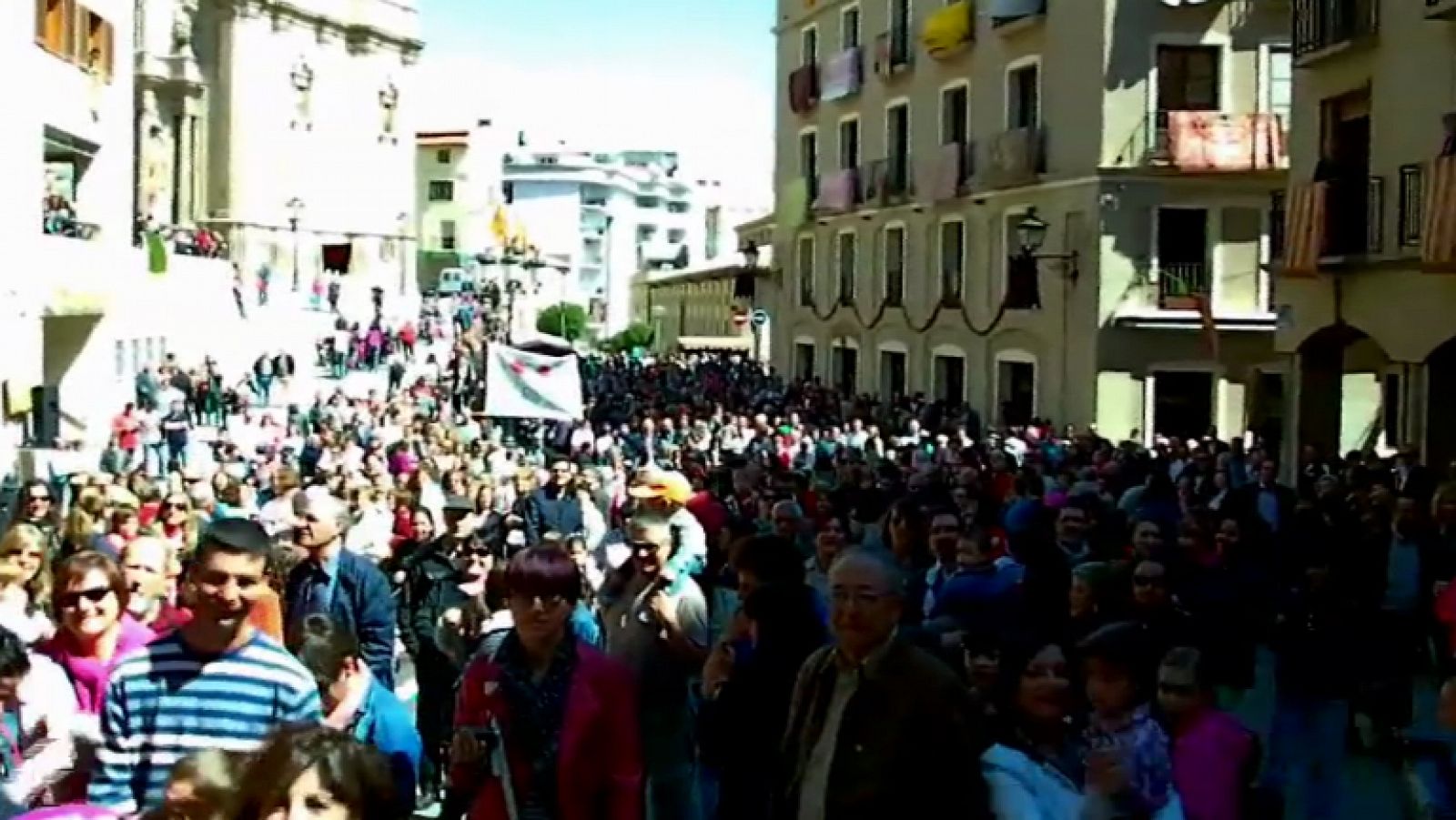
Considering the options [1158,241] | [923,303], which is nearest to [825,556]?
[1158,241]

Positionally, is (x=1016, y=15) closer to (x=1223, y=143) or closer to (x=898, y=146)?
(x=1223, y=143)

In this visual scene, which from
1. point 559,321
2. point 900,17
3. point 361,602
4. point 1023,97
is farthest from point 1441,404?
point 559,321

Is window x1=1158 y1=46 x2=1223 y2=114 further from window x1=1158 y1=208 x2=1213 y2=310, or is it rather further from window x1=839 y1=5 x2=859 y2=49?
window x1=839 y1=5 x2=859 y2=49

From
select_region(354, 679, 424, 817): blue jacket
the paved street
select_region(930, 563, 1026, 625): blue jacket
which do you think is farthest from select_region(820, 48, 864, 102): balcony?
select_region(354, 679, 424, 817): blue jacket

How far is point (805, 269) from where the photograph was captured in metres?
43.8

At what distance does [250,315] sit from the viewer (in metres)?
41.8

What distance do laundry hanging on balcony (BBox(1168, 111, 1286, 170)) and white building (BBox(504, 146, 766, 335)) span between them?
309ft

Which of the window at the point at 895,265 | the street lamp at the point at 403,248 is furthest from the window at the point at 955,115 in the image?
the street lamp at the point at 403,248

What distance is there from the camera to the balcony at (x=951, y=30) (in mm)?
33438

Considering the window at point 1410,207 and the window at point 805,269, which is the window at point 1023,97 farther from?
the window at point 1410,207

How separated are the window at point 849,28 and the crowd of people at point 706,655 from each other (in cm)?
2721

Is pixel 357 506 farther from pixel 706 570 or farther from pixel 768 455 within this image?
pixel 768 455

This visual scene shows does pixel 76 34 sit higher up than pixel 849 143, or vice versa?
pixel 849 143

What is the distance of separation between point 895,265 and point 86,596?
106 feet
